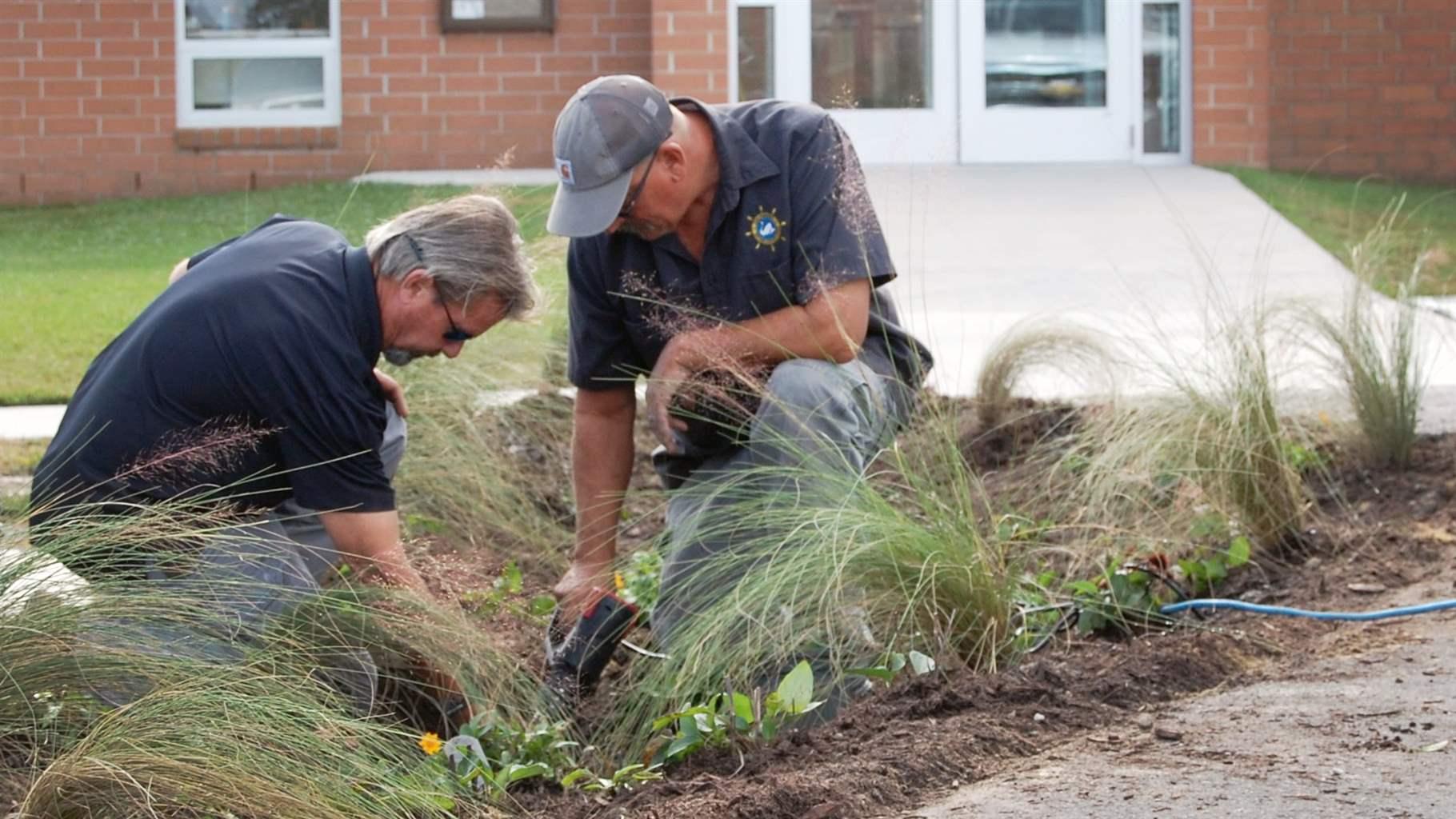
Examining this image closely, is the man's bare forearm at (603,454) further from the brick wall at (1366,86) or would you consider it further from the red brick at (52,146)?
the red brick at (52,146)

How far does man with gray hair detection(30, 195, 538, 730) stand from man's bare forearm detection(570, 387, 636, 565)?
2.01ft

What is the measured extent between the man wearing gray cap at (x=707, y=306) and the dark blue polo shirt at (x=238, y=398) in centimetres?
60

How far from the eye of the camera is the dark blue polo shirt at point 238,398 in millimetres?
3350

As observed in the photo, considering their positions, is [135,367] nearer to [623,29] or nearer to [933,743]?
[933,743]

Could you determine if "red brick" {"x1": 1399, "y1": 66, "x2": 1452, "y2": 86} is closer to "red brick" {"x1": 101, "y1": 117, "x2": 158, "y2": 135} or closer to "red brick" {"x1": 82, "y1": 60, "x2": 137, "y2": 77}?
"red brick" {"x1": 101, "y1": 117, "x2": 158, "y2": 135}

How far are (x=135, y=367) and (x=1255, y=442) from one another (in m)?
2.63

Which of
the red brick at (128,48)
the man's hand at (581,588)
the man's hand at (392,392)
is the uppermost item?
the red brick at (128,48)

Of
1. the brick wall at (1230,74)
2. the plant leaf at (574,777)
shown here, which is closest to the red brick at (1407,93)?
the brick wall at (1230,74)

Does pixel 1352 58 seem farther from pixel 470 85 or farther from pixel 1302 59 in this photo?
pixel 470 85

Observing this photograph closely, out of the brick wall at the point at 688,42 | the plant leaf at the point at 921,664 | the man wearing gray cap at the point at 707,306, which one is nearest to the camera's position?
the plant leaf at the point at 921,664

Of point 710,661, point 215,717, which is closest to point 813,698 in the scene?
point 710,661

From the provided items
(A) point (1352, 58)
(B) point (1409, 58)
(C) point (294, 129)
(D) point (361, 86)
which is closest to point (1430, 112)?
(B) point (1409, 58)

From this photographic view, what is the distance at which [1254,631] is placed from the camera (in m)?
3.87

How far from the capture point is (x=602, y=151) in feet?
12.2
